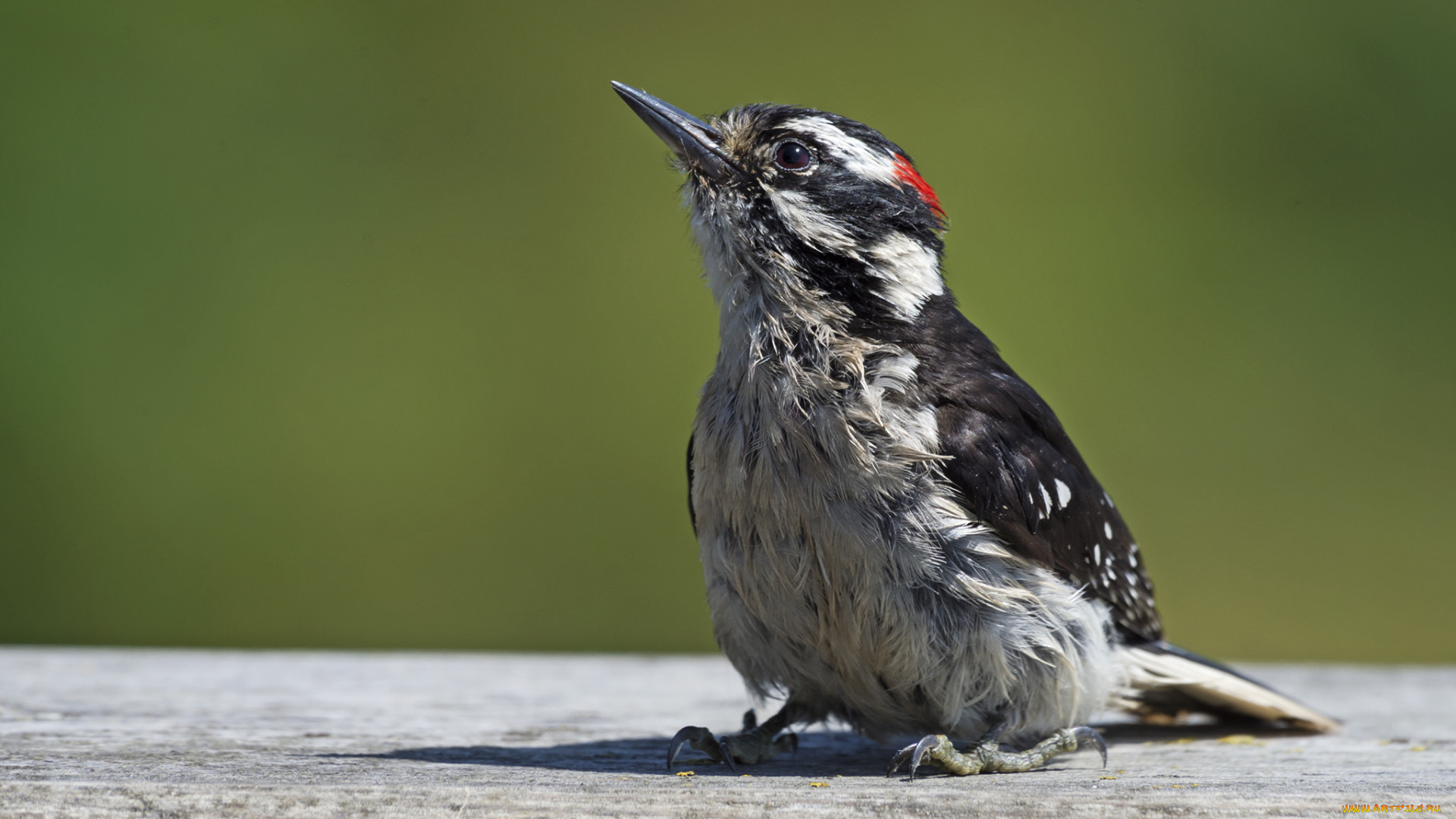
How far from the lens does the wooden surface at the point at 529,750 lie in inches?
92.4

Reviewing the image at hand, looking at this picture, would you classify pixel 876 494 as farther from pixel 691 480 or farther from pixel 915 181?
pixel 915 181

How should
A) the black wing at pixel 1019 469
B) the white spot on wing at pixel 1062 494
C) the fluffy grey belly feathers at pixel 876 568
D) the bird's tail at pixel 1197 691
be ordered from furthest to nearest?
the bird's tail at pixel 1197 691, the white spot on wing at pixel 1062 494, the black wing at pixel 1019 469, the fluffy grey belly feathers at pixel 876 568

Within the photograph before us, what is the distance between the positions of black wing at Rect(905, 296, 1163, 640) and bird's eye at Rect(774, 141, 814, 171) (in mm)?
525

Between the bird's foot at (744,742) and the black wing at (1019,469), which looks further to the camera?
the bird's foot at (744,742)

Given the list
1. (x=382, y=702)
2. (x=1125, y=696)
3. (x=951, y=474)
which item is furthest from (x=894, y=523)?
(x=382, y=702)

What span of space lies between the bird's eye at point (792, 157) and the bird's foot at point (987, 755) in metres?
1.58

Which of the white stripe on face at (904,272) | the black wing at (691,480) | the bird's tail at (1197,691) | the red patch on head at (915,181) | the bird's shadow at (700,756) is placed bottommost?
the bird's shadow at (700,756)

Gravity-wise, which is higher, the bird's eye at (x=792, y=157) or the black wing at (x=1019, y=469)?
the bird's eye at (x=792, y=157)

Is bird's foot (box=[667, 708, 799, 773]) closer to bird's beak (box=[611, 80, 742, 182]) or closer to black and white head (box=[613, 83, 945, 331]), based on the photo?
black and white head (box=[613, 83, 945, 331])

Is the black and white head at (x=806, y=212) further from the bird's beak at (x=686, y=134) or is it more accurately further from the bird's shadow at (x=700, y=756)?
the bird's shadow at (x=700, y=756)

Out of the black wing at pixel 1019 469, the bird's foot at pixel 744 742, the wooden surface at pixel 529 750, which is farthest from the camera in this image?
the bird's foot at pixel 744 742

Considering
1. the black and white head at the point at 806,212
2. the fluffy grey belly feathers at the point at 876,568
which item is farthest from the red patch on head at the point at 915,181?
the fluffy grey belly feathers at the point at 876,568

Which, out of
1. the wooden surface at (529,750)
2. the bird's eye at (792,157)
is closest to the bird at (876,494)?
the bird's eye at (792,157)

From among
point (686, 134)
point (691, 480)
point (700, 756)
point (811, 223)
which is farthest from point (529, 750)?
point (686, 134)
